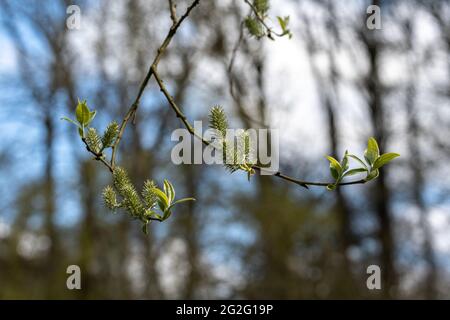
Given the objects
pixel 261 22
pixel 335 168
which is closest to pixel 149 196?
pixel 335 168

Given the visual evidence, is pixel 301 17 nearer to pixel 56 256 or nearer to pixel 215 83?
pixel 215 83

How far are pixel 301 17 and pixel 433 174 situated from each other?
3.04 metres

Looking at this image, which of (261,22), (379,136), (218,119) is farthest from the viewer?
(379,136)

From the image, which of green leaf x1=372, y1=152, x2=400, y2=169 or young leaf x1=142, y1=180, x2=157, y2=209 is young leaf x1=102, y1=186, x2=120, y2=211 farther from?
green leaf x1=372, y1=152, x2=400, y2=169

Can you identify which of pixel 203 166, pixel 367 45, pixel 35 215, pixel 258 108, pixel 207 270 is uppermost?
pixel 367 45

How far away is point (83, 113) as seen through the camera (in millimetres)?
1411

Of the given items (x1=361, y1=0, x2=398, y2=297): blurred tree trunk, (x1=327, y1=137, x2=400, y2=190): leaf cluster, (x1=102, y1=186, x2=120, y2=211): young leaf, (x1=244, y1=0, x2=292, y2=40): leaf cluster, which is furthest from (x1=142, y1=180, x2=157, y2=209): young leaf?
(x1=361, y1=0, x2=398, y2=297): blurred tree trunk

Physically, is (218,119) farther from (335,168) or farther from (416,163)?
→ (416,163)

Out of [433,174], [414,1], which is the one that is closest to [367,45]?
[414,1]

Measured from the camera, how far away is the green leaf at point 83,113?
4.61ft

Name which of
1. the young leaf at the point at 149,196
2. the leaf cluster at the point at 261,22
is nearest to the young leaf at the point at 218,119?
the young leaf at the point at 149,196

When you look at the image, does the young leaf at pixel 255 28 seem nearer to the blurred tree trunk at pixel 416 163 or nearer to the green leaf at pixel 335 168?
the green leaf at pixel 335 168

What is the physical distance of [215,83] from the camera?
346 inches

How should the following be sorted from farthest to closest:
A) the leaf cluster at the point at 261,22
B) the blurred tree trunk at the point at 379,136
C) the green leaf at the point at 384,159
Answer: the blurred tree trunk at the point at 379,136, the leaf cluster at the point at 261,22, the green leaf at the point at 384,159
